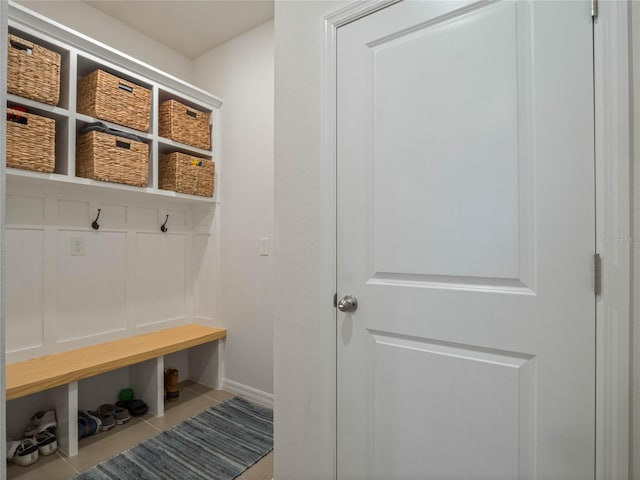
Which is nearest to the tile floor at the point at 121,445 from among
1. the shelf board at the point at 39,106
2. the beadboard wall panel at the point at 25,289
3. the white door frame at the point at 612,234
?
the beadboard wall panel at the point at 25,289

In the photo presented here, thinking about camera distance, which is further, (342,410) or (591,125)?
(342,410)

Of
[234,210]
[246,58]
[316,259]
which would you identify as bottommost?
[316,259]

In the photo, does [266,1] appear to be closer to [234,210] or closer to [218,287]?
[234,210]

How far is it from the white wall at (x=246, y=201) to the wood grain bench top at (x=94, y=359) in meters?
0.27

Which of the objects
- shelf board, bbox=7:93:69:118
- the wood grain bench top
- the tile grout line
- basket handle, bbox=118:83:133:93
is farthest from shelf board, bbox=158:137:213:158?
the tile grout line

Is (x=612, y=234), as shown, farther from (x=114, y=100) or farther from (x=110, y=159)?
(x=114, y=100)

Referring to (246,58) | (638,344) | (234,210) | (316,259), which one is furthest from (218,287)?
(638,344)

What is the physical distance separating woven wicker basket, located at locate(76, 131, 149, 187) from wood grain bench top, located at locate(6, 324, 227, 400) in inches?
43.1

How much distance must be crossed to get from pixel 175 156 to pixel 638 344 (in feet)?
8.59

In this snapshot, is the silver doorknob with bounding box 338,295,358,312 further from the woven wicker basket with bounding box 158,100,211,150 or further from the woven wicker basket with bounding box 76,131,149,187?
the woven wicker basket with bounding box 158,100,211,150

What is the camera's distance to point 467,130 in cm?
107

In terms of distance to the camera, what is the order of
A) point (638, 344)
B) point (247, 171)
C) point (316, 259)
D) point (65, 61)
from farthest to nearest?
point (247, 171) → point (65, 61) → point (316, 259) → point (638, 344)

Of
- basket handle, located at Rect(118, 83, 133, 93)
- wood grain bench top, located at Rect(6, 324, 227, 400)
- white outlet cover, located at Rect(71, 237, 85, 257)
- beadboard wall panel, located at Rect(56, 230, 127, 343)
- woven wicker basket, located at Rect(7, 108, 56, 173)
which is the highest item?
basket handle, located at Rect(118, 83, 133, 93)

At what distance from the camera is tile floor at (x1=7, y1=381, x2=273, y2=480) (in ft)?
5.76
